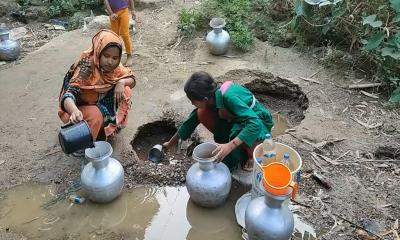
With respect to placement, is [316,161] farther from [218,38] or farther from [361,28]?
[218,38]

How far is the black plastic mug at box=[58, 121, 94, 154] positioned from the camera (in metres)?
3.24

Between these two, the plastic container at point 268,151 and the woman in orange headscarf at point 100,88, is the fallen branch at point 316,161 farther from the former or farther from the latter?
the woman in orange headscarf at point 100,88

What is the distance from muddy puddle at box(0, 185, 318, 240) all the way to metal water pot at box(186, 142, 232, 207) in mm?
168

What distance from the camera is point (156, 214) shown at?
349 cm

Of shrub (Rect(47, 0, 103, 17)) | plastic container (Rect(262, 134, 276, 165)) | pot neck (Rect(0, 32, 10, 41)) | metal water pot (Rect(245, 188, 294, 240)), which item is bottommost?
shrub (Rect(47, 0, 103, 17))

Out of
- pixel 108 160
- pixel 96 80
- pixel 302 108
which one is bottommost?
pixel 302 108

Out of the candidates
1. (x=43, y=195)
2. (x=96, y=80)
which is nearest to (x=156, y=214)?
(x=43, y=195)

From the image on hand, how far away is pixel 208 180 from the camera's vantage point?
10.7 feet

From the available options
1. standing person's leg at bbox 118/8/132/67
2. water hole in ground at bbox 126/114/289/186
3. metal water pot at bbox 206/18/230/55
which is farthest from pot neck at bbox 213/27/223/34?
water hole in ground at bbox 126/114/289/186

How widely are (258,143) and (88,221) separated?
1477 millimetres

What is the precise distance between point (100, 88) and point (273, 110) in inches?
81.2

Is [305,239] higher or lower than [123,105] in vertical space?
lower

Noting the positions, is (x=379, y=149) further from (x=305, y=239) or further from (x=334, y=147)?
(x=305, y=239)

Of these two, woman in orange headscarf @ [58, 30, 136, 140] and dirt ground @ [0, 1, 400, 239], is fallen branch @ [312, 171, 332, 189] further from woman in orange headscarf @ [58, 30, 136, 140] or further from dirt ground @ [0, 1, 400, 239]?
woman in orange headscarf @ [58, 30, 136, 140]
